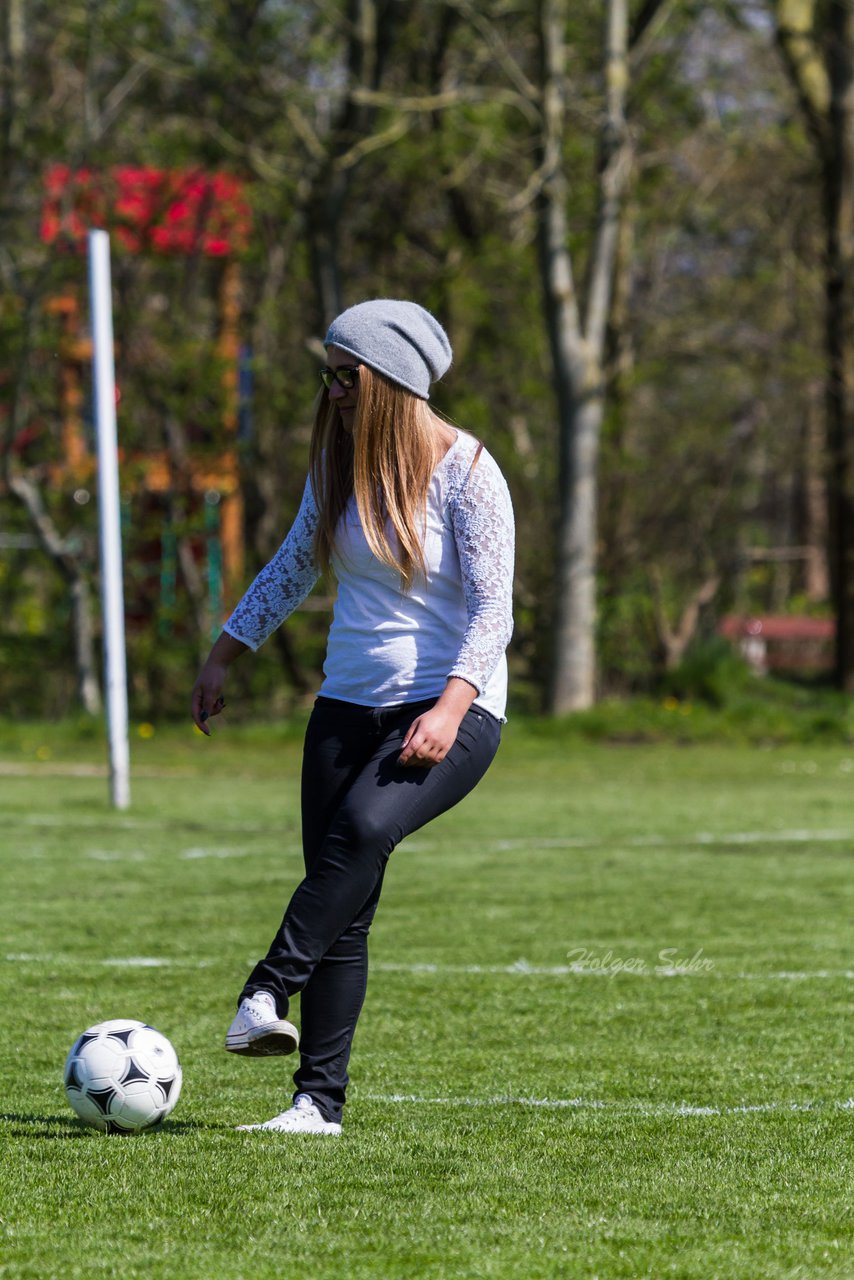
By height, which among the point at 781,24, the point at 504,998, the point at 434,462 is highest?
the point at 781,24

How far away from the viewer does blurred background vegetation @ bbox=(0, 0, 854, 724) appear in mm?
20531

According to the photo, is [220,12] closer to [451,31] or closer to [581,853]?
[451,31]

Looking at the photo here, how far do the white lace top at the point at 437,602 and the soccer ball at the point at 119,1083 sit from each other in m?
0.99

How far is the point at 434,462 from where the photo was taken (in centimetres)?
433

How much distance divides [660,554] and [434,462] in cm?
1741

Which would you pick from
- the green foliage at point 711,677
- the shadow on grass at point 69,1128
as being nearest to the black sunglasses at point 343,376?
the shadow on grass at point 69,1128

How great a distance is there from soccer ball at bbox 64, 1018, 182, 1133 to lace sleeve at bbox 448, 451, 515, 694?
A: 123cm

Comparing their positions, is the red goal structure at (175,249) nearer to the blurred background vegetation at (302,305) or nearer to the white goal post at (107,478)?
the blurred background vegetation at (302,305)

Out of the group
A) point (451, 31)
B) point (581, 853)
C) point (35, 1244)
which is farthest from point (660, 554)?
point (35, 1244)

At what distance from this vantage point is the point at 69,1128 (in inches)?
181

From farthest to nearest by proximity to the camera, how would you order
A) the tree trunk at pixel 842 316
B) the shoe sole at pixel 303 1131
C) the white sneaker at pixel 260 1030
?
the tree trunk at pixel 842 316, the shoe sole at pixel 303 1131, the white sneaker at pixel 260 1030

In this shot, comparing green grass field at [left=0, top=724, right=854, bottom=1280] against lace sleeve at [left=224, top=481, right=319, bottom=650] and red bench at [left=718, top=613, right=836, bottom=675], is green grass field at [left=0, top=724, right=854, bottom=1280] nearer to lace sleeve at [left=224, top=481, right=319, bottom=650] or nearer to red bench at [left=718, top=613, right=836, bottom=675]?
lace sleeve at [left=224, top=481, right=319, bottom=650]

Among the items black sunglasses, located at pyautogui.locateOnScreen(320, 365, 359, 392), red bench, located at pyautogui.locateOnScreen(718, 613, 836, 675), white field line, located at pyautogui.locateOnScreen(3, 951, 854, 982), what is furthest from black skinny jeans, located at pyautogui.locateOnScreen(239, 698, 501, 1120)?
red bench, located at pyautogui.locateOnScreen(718, 613, 836, 675)

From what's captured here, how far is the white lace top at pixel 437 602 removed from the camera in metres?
4.26
